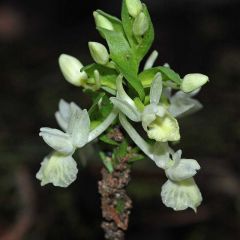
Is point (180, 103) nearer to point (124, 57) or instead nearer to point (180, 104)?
point (180, 104)

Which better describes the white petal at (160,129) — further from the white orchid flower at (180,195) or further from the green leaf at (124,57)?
the white orchid flower at (180,195)

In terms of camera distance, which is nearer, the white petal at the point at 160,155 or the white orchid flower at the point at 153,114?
the white orchid flower at the point at 153,114

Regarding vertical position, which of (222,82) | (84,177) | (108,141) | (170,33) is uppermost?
(108,141)

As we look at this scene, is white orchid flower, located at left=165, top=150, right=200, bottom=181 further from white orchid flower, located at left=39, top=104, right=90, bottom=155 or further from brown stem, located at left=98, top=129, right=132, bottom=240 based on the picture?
white orchid flower, located at left=39, top=104, right=90, bottom=155

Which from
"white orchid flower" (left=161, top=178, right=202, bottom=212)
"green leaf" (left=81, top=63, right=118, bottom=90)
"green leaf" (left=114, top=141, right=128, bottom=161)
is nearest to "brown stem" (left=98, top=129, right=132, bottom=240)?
"green leaf" (left=114, top=141, right=128, bottom=161)

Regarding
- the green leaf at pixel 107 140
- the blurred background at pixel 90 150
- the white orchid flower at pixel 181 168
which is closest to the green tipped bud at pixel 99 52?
the green leaf at pixel 107 140

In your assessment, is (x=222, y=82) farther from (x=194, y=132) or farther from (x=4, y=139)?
(x=4, y=139)

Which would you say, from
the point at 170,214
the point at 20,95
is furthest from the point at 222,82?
the point at 170,214
